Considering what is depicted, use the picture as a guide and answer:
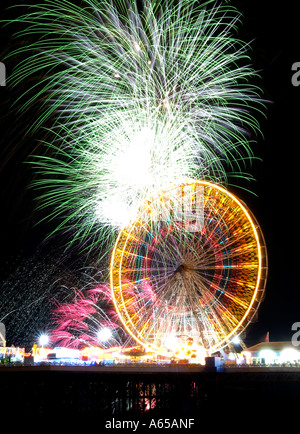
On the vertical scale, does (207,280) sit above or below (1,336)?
above

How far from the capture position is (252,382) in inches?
1428

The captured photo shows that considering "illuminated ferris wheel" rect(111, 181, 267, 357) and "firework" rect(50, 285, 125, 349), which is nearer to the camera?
"illuminated ferris wheel" rect(111, 181, 267, 357)

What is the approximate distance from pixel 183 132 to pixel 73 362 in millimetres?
21039

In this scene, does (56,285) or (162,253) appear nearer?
(162,253)

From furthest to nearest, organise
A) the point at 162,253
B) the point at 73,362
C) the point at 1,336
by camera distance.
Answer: the point at 1,336 < the point at 73,362 < the point at 162,253

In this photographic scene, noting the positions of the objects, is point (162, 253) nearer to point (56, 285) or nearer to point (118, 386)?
point (118, 386)

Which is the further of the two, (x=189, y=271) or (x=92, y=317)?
(x=92, y=317)

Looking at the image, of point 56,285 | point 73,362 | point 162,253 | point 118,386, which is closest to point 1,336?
point 56,285

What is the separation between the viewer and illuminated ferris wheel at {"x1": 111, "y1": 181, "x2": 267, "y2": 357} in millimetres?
36312

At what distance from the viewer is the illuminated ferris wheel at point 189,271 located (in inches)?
1430

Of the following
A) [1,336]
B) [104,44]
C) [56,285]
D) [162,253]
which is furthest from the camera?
[1,336]

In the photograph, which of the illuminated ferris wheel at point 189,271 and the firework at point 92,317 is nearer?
the illuminated ferris wheel at point 189,271

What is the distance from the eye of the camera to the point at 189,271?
1426 inches
